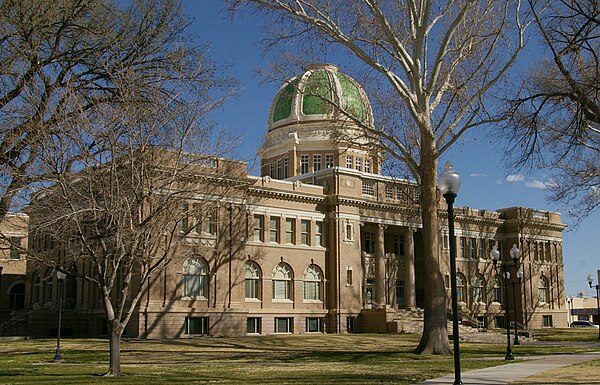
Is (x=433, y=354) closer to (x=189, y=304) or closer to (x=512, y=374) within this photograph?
(x=512, y=374)

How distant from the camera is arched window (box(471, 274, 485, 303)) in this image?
72.9 meters

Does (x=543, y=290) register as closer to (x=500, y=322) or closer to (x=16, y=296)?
(x=500, y=322)

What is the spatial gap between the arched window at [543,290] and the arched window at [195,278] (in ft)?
145

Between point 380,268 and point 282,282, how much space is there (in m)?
10.1

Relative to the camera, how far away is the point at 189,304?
48.8 meters

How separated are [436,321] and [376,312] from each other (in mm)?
27485

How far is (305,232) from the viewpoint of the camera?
191ft

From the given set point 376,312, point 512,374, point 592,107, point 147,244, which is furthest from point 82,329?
point 592,107

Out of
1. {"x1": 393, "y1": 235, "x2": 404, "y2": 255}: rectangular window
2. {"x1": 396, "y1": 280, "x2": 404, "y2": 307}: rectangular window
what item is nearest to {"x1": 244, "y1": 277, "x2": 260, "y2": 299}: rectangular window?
{"x1": 396, "y1": 280, "x2": 404, "y2": 307}: rectangular window

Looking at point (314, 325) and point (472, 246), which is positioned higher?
point (472, 246)

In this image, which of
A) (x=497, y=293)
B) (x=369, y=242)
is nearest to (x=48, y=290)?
(x=369, y=242)

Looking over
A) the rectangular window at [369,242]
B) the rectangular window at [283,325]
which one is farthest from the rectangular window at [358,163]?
the rectangular window at [283,325]

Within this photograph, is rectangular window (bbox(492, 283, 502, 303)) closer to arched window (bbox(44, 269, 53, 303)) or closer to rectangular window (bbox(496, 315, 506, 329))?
rectangular window (bbox(496, 315, 506, 329))

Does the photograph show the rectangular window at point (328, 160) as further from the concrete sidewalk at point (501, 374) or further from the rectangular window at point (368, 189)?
the concrete sidewalk at point (501, 374)
